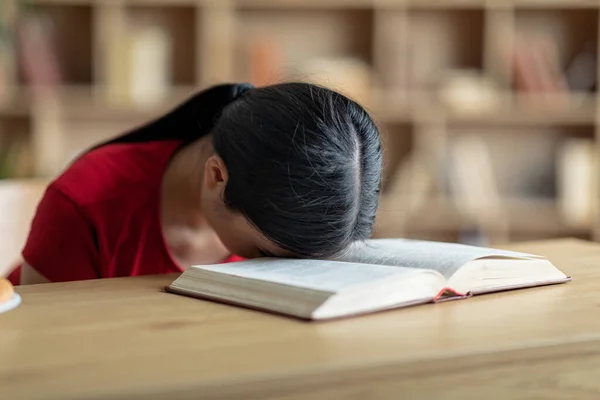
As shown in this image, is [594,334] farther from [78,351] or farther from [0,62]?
[0,62]

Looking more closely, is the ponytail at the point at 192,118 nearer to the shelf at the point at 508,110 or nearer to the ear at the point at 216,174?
the ear at the point at 216,174

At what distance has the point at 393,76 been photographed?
3.00 meters

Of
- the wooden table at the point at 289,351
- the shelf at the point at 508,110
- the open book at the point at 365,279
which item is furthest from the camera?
the shelf at the point at 508,110

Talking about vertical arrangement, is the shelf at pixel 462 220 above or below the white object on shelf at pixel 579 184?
below

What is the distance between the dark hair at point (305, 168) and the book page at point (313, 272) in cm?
5

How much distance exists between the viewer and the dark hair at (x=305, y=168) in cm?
97

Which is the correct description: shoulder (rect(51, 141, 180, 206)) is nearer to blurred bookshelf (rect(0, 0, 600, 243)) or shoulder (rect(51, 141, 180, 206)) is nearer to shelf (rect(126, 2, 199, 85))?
blurred bookshelf (rect(0, 0, 600, 243))

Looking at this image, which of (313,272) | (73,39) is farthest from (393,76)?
(313,272)

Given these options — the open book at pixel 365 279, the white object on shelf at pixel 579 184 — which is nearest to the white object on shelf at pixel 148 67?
the white object on shelf at pixel 579 184

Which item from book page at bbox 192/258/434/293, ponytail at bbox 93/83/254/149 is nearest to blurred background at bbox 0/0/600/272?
ponytail at bbox 93/83/254/149

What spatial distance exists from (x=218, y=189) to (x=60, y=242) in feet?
0.95

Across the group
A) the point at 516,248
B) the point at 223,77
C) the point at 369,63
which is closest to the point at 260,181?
the point at 516,248

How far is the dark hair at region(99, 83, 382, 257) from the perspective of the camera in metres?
0.97

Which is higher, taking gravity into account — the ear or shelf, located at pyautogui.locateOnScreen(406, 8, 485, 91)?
shelf, located at pyautogui.locateOnScreen(406, 8, 485, 91)
